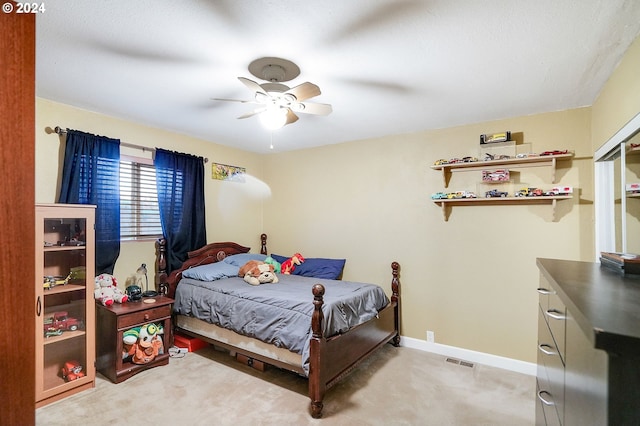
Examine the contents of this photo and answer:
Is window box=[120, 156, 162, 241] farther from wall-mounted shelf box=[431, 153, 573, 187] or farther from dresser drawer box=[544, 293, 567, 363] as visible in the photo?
dresser drawer box=[544, 293, 567, 363]

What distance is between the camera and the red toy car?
2475 mm

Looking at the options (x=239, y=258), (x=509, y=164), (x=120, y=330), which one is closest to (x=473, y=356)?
(x=509, y=164)

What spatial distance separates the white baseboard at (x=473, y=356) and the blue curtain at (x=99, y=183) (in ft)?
10.6

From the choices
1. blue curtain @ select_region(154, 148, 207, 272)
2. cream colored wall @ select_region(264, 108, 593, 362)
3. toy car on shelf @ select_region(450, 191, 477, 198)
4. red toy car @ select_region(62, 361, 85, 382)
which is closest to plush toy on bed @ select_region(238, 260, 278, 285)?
blue curtain @ select_region(154, 148, 207, 272)

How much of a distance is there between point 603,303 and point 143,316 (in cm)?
320

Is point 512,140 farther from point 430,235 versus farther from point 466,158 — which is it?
point 430,235

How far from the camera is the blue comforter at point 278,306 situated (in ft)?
8.05

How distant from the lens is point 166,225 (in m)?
3.45

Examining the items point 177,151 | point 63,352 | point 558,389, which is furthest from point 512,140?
point 63,352

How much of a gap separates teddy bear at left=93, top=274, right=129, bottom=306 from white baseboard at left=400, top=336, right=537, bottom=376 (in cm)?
296

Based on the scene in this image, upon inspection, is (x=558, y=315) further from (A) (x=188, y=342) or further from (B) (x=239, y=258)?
(B) (x=239, y=258)

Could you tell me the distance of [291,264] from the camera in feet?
13.2

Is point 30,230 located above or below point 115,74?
below

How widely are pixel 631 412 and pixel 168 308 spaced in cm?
326
